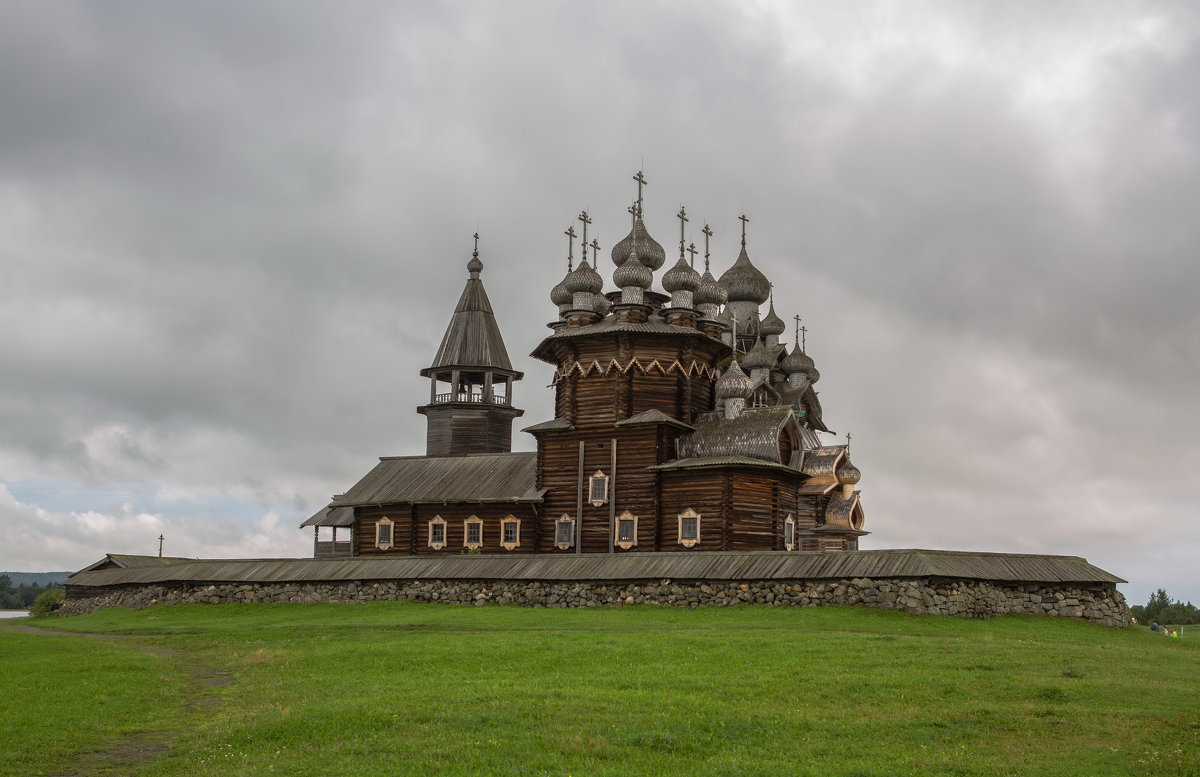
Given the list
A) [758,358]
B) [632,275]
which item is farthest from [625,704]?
[758,358]

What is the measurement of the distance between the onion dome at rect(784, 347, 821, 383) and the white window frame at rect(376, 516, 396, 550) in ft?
66.5

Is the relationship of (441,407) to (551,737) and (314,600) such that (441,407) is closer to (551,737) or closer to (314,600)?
(314,600)

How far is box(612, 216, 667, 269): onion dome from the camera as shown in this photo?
46.0 meters

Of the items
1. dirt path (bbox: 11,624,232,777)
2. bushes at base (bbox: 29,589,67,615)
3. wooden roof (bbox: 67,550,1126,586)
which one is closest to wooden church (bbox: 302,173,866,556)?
wooden roof (bbox: 67,550,1126,586)

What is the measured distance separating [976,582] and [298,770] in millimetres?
20898

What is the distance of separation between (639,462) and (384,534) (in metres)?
13.2

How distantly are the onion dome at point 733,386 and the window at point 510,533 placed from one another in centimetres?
939

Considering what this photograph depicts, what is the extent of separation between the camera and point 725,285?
55844 millimetres

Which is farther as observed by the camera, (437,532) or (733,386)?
(437,532)

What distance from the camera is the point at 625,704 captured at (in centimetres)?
1603

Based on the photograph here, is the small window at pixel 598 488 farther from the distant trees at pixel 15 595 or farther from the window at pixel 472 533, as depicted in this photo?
the distant trees at pixel 15 595

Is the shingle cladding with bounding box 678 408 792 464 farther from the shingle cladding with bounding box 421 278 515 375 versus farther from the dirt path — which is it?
the dirt path

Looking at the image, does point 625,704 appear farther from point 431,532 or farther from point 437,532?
point 431,532

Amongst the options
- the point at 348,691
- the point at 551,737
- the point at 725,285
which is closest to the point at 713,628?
the point at 348,691
